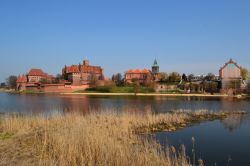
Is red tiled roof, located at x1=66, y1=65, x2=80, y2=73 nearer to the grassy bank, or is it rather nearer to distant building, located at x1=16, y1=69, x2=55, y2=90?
distant building, located at x1=16, y1=69, x2=55, y2=90

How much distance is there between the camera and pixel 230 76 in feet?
306

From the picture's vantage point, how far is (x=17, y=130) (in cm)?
1438

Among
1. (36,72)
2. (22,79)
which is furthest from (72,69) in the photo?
(22,79)

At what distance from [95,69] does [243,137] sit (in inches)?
4615

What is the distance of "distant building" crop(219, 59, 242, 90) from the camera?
9062 cm

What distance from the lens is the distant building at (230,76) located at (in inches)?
3568

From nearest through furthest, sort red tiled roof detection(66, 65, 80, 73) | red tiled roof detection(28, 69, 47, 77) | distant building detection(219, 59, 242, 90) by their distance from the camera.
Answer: distant building detection(219, 59, 242, 90) < red tiled roof detection(66, 65, 80, 73) < red tiled roof detection(28, 69, 47, 77)

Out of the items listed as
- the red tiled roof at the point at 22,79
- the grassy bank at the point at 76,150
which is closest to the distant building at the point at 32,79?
the red tiled roof at the point at 22,79

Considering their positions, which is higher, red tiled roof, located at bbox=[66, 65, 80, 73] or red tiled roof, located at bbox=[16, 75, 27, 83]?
red tiled roof, located at bbox=[66, 65, 80, 73]

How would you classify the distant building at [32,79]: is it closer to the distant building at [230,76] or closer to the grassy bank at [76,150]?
the distant building at [230,76]

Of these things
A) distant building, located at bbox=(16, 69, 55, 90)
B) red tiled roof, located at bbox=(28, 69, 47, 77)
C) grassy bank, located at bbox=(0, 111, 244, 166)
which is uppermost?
red tiled roof, located at bbox=(28, 69, 47, 77)

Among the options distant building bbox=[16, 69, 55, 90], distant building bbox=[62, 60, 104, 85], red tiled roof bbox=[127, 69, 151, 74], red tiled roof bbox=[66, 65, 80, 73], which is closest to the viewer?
distant building bbox=[16, 69, 55, 90]

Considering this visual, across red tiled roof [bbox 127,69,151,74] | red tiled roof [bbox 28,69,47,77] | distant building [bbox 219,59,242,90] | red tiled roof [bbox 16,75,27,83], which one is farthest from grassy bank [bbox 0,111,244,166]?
red tiled roof [bbox 127,69,151,74]

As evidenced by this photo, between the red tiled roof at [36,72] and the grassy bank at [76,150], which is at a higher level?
the red tiled roof at [36,72]
